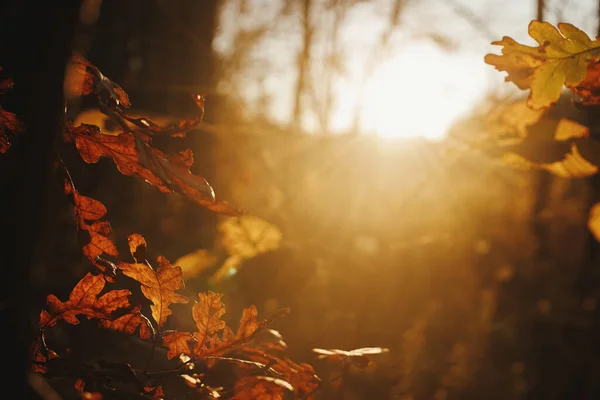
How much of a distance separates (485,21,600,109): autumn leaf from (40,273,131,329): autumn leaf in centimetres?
69

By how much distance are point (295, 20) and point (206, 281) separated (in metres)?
7.30

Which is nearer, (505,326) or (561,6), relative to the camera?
(561,6)

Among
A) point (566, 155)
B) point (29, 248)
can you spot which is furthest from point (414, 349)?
point (29, 248)

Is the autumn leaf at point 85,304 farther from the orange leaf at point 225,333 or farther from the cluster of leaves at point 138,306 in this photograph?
the orange leaf at point 225,333

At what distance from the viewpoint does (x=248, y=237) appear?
65.6 inches

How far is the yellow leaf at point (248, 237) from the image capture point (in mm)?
1626

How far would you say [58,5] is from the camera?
1.24ft

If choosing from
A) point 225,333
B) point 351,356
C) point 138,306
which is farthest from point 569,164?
point 138,306

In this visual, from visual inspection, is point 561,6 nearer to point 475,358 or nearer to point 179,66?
point 179,66

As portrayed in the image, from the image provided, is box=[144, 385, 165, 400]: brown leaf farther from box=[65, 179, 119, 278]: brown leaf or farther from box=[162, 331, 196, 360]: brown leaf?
box=[65, 179, 119, 278]: brown leaf

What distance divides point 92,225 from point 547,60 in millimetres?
720

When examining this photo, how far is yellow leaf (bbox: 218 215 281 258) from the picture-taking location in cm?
163

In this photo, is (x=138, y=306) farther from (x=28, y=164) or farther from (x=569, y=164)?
(x=569, y=164)

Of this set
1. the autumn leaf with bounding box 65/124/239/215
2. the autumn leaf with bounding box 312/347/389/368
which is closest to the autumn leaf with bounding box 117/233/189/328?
the autumn leaf with bounding box 65/124/239/215
